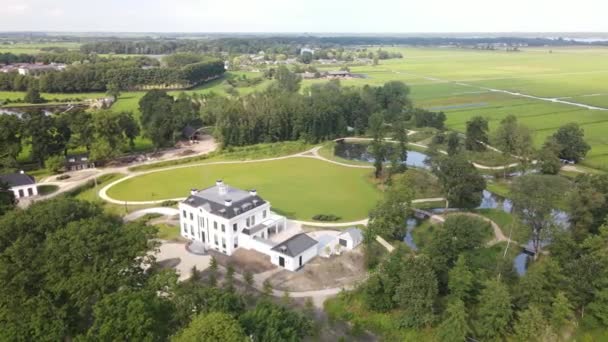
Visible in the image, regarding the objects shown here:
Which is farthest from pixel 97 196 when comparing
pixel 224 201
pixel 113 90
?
pixel 113 90

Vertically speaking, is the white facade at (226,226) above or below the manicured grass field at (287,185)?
above

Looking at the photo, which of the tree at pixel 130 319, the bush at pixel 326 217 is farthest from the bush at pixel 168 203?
the tree at pixel 130 319

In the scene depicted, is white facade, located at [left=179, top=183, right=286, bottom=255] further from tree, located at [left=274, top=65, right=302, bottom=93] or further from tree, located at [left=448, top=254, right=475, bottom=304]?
tree, located at [left=274, top=65, right=302, bottom=93]

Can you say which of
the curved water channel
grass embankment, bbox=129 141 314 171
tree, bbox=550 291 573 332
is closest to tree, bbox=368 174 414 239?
the curved water channel

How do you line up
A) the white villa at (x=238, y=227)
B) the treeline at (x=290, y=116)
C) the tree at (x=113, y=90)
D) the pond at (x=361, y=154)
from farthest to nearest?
the tree at (x=113, y=90) < the treeline at (x=290, y=116) < the pond at (x=361, y=154) < the white villa at (x=238, y=227)

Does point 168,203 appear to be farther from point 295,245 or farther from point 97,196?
point 295,245

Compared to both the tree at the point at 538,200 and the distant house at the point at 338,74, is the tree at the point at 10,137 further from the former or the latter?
the distant house at the point at 338,74

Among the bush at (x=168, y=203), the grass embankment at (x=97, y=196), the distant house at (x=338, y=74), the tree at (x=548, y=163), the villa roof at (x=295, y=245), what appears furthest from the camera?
the distant house at (x=338, y=74)

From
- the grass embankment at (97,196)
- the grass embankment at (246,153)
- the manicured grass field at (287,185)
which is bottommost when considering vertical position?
A: the grass embankment at (97,196)
